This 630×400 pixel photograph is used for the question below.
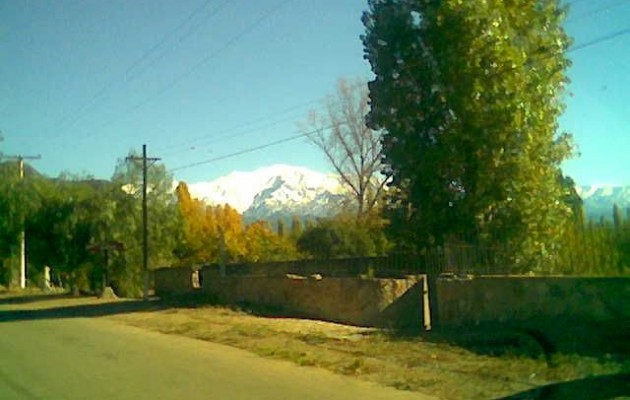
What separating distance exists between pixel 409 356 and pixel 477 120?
45.0 feet

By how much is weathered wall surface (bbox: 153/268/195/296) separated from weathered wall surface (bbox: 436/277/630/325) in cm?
2062

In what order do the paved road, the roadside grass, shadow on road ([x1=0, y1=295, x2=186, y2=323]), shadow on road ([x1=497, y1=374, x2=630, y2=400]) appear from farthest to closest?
shadow on road ([x1=0, y1=295, x2=186, y2=323]), the roadside grass, the paved road, shadow on road ([x1=497, y1=374, x2=630, y2=400])

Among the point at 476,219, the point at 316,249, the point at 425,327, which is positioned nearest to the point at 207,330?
the point at 425,327

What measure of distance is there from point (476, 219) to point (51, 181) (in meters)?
37.2

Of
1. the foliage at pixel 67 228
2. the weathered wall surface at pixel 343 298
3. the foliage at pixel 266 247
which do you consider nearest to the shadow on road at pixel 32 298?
the foliage at pixel 67 228

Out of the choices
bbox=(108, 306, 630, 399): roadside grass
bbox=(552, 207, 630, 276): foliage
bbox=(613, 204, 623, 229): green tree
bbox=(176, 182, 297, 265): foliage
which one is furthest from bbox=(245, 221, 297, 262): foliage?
bbox=(613, 204, 623, 229): green tree

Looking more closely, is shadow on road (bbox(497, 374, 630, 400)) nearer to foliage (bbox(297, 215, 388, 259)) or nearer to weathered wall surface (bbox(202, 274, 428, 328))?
weathered wall surface (bbox(202, 274, 428, 328))

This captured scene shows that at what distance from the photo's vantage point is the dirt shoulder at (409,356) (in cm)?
1319

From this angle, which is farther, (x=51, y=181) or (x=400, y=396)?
(x=51, y=181)

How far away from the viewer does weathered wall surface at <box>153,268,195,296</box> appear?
42.1 metres

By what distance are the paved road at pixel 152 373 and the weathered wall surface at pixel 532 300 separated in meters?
6.44

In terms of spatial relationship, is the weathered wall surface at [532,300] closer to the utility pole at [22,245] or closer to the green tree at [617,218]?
the green tree at [617,218]

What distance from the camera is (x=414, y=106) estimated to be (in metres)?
30.3

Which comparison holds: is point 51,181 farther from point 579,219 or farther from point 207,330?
point 579,219
